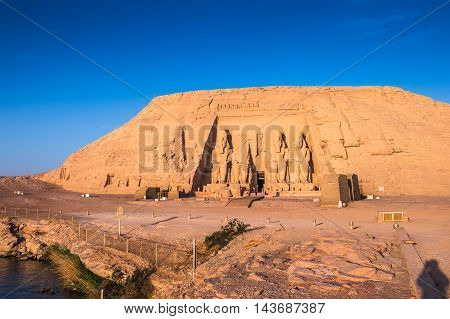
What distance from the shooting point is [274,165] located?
2834 centimetres

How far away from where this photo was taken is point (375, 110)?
29234 mm

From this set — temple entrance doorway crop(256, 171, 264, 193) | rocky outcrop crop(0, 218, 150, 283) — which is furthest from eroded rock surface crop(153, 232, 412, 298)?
temple entrance doorway crop(256, 171, 264, 193)

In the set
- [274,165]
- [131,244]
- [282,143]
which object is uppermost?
[282,143]

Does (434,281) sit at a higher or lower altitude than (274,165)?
lower

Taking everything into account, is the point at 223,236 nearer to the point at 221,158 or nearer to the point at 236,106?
the point at 221,158

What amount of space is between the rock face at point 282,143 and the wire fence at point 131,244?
9.97m

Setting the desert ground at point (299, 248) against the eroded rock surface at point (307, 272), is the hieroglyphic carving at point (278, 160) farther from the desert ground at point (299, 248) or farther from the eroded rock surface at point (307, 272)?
the eroded rock surface at point (307, 272)

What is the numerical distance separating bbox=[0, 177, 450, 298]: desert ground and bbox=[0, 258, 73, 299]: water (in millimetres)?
2706

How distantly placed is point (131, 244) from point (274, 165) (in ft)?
53.8

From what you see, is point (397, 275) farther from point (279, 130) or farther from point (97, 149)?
point (97, 149)

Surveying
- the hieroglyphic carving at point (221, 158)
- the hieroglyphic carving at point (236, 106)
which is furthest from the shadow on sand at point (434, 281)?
the hieroglyphic carving at point (236, 106)

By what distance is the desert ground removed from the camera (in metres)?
7.63

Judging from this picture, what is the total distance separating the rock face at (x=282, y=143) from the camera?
87.7ft

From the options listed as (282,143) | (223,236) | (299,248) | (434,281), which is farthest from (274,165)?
(434,281)
